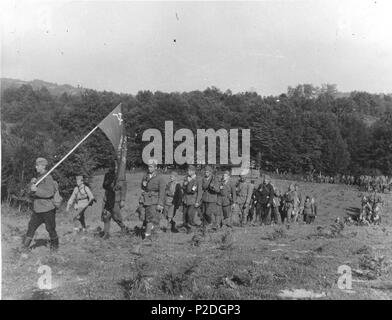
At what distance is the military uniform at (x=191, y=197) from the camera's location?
1377 centimetres

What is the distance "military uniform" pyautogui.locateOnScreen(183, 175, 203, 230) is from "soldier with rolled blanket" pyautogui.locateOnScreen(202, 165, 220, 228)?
50 centimetres

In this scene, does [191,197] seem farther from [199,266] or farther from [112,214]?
[199,266]

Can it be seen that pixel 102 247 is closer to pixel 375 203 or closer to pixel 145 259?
pixel 145 259

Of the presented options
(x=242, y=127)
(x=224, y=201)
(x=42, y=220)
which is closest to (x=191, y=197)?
(x=224, y=201)

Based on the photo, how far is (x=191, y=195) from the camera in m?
13.9

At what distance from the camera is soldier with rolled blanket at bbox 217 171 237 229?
14.6m

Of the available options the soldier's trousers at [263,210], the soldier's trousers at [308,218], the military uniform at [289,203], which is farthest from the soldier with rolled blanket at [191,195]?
the soldier's trousers at [308,218]

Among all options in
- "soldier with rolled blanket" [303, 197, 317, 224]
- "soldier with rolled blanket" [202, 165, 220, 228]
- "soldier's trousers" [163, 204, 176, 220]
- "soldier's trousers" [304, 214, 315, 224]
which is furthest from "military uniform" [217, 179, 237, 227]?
"soldier with rolled blanket" [303, 197, 317, 224]

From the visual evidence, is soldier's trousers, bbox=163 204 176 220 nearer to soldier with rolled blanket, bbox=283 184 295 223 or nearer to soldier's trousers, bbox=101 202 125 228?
soldier's trousers, bbox=101 202 125 228

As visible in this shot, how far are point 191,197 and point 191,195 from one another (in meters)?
0.06

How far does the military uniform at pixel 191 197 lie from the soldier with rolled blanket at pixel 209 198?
498 mm

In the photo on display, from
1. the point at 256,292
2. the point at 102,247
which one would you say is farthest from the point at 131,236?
the point at 256,292

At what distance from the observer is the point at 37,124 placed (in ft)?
189
